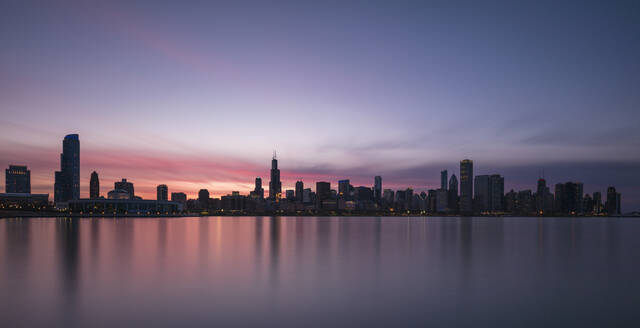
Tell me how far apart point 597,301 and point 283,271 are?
68.1ft

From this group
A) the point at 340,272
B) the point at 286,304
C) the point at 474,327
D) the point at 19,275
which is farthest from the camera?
the point at 340,272

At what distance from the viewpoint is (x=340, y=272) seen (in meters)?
28.8

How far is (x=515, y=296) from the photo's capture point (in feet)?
70.2

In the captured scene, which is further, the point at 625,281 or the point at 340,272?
the point at 340,272

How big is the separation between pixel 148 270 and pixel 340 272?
15.3 meters

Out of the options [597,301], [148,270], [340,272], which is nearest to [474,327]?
[597,301]

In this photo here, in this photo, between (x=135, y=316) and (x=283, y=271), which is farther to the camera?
(x=283, y=271)

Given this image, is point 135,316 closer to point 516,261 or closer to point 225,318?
point 225,318

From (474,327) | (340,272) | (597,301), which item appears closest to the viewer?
(474,327)

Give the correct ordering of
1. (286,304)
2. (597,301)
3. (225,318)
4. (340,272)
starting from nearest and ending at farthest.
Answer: (225,318) < (286,304) < (597,301) < (340,272)

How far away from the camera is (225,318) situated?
663 inches

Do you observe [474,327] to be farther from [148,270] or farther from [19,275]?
[19,275]

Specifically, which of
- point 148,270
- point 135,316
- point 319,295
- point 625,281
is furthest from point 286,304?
point 625,281

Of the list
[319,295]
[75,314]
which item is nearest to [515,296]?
[319,295]
